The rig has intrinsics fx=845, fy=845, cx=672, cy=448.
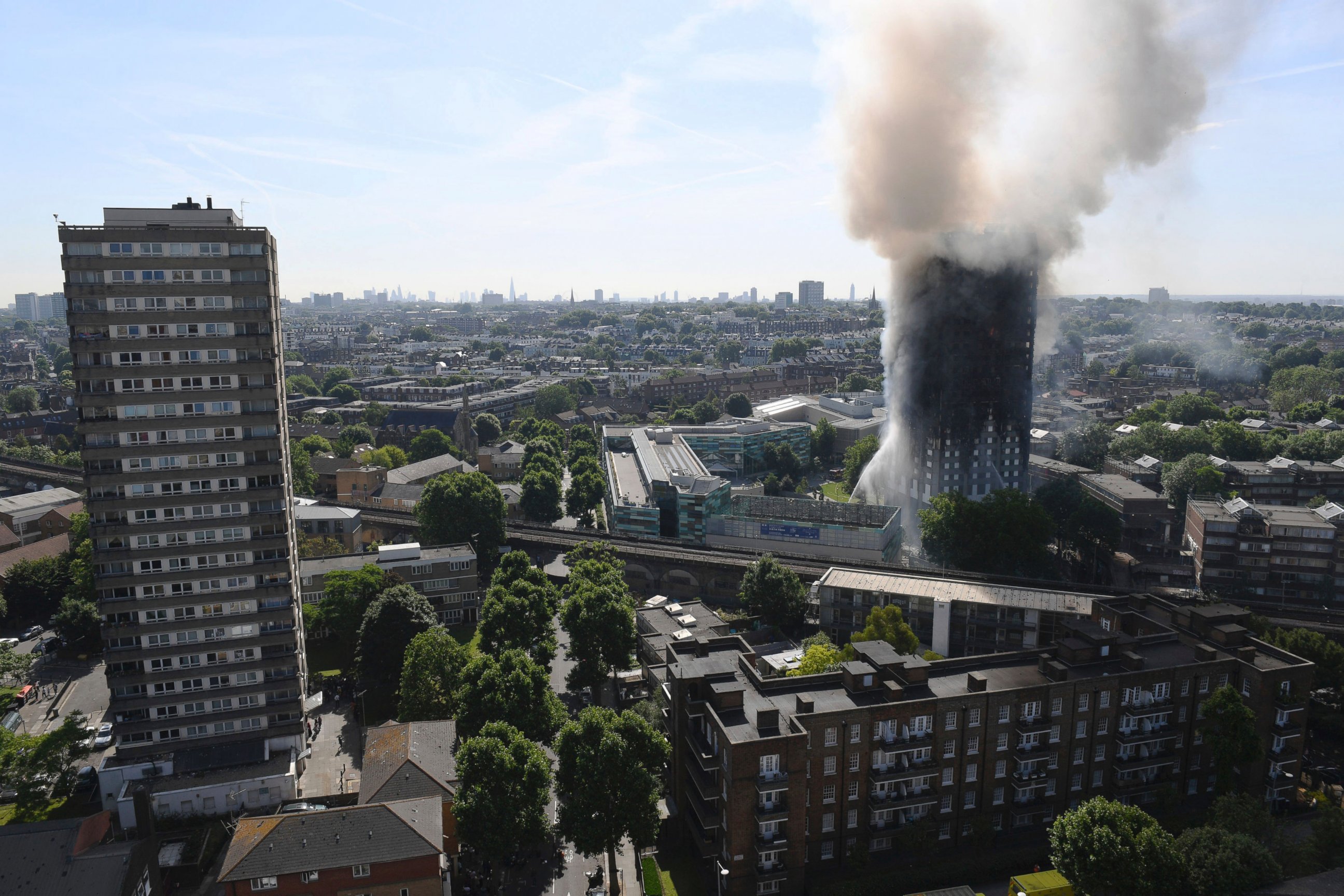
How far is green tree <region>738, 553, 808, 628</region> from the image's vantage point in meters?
51.8

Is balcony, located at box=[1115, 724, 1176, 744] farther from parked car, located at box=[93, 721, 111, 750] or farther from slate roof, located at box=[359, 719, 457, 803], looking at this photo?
parked car, located at box=[93, 721, 111, 750]

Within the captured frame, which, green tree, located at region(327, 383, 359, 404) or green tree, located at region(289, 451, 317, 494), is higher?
green tree, located at region(327, 383, 359, 404)

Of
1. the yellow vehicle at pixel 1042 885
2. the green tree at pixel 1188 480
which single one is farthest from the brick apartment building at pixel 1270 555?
the yellow vehicle at pixel 1042 885

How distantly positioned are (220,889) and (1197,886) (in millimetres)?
32437

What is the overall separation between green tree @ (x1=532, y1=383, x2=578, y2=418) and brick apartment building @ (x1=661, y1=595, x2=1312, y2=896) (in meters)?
98.7

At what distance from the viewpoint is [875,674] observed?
104 ft

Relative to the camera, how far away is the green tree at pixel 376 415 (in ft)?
380

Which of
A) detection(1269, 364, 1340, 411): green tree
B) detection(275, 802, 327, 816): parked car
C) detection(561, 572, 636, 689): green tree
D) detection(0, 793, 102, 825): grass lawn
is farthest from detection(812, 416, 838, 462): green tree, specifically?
detection(0, 793, 102, 825): grass lawn

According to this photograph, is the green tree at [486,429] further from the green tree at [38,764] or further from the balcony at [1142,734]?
the balcony at [1142,734]

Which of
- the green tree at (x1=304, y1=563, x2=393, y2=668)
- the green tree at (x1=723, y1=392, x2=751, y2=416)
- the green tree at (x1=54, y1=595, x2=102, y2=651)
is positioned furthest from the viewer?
the green tree at (x1=723, y1=392, x2=751, y2=416)

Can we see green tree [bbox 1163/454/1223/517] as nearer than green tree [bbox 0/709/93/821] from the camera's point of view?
No

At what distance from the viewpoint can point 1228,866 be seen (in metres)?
26.3

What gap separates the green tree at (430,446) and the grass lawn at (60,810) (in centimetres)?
6212

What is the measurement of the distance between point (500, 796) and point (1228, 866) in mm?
23583
